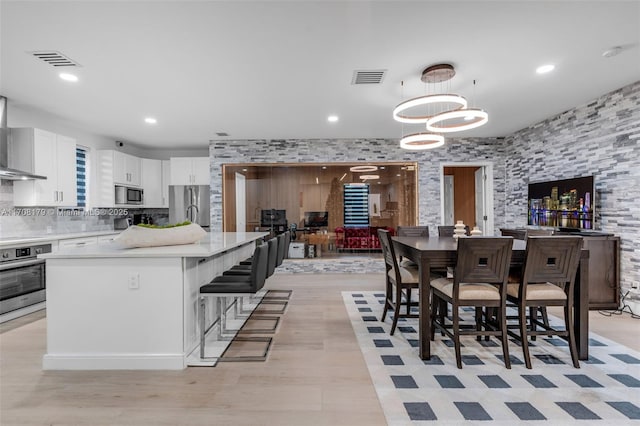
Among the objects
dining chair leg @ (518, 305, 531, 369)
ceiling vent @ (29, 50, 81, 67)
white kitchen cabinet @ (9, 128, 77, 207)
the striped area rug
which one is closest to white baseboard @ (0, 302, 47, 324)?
white kitchen cabinet @ (9, 128, 77, 207)

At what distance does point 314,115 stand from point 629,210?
404 centimetres

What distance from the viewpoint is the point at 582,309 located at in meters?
2.56

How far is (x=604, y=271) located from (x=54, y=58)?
6287 millimetres

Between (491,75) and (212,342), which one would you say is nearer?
(212,342)

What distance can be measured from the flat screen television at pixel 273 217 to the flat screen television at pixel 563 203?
4422mm

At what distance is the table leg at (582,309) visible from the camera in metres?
2.55

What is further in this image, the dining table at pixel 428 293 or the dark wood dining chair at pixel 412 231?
the dark wood dining chair at pixel 412 231

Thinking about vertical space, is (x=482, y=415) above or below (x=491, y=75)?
below

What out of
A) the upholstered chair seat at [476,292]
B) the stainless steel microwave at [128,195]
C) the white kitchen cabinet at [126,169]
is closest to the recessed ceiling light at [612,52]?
the upholstered chair seat at [476,292]

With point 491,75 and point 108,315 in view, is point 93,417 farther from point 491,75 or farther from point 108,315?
point 491,75

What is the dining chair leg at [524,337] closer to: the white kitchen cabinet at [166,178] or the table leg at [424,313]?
the table leg at [424,313]

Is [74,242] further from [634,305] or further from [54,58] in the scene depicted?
[634,305]

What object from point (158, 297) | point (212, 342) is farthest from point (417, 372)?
point (158, 297)

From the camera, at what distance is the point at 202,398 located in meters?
2.08
